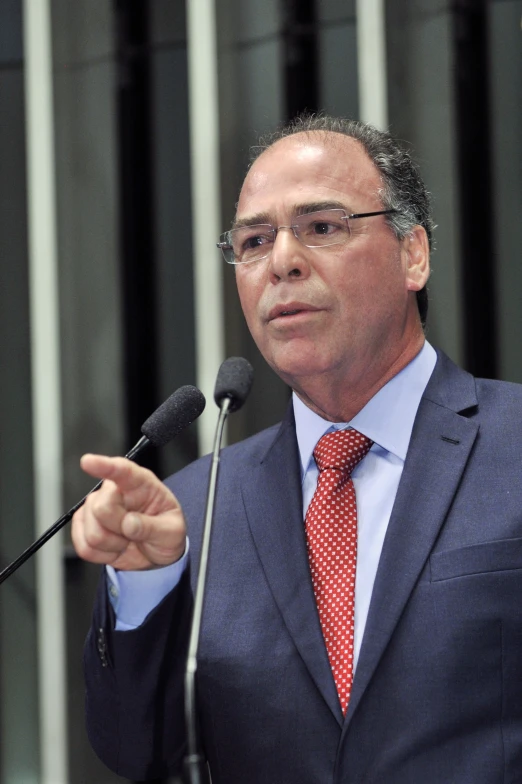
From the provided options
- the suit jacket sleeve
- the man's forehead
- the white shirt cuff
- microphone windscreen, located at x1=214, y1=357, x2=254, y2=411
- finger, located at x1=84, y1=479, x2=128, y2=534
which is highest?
the man's forehead

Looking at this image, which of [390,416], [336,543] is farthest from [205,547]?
[390,416]

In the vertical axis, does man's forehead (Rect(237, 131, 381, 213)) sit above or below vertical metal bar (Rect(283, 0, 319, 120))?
below

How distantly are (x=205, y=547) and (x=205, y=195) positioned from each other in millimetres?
2002

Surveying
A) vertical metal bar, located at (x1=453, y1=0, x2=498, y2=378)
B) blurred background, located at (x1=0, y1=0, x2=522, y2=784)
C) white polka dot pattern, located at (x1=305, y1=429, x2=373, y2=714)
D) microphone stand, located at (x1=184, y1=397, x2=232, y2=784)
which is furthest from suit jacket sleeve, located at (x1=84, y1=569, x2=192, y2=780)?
vertical metal bar, located at (x1=453, y1=0, x2=498, y2=378)

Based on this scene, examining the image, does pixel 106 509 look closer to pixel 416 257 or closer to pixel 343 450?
pixel 343 450

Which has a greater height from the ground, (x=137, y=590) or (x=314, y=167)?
(x=314, y=167)

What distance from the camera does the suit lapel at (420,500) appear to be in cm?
142

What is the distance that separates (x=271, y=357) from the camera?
171cm

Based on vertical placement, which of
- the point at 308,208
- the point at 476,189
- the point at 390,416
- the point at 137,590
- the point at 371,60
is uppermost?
the point at 371,60

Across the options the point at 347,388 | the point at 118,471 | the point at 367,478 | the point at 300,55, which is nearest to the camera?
the point at 118,471

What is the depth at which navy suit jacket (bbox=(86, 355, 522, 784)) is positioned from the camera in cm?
138

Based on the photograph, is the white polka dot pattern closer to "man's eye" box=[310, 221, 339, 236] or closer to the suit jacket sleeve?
the suit jacket sleeve

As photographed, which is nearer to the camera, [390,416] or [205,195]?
[390,416]

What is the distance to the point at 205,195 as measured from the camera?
2934 millimetres
